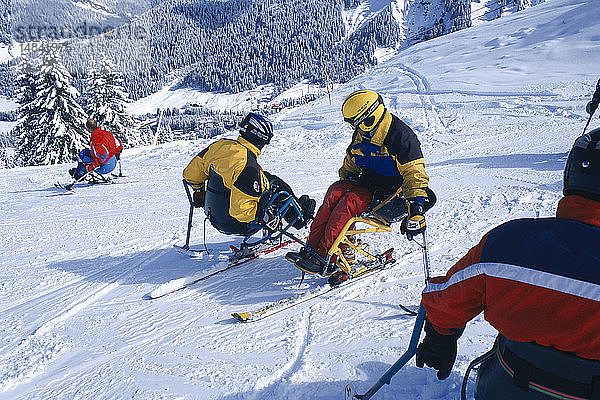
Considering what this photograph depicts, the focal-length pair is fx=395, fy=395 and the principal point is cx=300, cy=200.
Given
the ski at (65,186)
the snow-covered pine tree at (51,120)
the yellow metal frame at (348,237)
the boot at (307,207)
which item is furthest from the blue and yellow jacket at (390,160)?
the snow-covered pine tree at (51,120)

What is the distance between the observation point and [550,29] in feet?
72.6

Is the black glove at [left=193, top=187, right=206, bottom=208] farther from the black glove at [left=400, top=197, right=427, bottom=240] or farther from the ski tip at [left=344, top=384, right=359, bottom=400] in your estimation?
the ski tip at [left=344, top=384, right=359, bottom=400]

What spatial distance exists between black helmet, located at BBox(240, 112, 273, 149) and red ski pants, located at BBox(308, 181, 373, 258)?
3.08 feet

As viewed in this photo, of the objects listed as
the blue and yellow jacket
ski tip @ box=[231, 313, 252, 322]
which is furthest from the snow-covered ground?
the blue and yellow jacket

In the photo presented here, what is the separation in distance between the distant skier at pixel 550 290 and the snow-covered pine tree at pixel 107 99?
96.1 feet

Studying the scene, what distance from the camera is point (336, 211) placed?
3.70m

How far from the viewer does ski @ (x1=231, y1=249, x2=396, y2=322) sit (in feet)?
11.2

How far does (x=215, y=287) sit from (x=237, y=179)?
1.14m

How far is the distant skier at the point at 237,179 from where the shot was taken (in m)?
4.01

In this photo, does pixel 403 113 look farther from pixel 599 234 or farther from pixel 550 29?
pixel 550 29

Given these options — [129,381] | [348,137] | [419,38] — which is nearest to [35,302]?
[129,381]

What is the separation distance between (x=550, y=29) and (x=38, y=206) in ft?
84.9

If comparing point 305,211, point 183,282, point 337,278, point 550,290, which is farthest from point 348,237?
point 550,290

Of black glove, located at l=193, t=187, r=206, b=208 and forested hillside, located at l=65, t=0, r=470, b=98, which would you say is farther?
forested hillside, located at l=65, t=0, r=470, b=98
